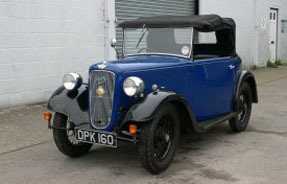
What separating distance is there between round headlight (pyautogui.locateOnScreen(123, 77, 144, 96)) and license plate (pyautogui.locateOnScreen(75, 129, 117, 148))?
0.49 m

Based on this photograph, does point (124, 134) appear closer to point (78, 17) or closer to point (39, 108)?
point (39, 108)

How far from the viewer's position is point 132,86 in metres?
4.19

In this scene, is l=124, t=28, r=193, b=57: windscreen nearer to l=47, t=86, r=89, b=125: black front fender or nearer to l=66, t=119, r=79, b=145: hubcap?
l=47, t=86, r=89, b=125: black front fender

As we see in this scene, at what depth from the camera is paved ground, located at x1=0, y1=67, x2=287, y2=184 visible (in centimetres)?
422

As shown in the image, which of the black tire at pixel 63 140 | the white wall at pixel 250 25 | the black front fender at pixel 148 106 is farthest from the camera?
the white wall at pixel 250 25

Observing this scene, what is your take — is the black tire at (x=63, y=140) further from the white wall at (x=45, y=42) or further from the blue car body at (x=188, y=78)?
the white wall at (x=45, y=42)

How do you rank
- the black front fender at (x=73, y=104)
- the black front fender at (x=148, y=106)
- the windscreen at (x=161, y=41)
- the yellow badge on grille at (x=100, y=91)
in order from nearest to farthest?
the black front fender at (x=148, y=106) → the yellow badge on grille at (x=100, y=91) → the black front fender at (x=73, y=104) → the windscreen at (x=161, y=41)

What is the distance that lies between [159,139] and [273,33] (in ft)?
48.1

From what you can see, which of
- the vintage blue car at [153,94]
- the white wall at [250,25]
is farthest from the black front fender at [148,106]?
the white wall at [250,25]

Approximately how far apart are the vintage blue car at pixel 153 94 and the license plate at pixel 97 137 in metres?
0.01

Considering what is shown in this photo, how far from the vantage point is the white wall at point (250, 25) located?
47.7 ft

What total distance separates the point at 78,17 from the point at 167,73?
4.73 metres

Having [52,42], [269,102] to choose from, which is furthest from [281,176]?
[52,42]

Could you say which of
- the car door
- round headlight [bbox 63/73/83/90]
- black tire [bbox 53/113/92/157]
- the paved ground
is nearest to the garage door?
the paved ground
